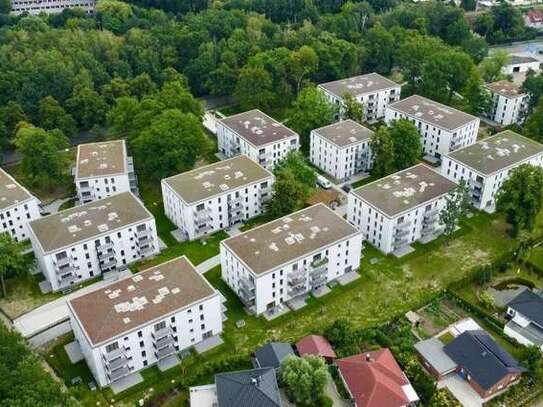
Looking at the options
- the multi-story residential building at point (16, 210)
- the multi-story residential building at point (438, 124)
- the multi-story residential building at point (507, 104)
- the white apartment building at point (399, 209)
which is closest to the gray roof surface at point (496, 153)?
the multi-story residential building at point (438, 124)

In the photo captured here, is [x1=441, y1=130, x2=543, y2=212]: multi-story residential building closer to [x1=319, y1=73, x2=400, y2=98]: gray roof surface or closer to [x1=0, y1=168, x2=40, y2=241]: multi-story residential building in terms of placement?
[x1=319, y1=73, x2=400, y2=98]: gray roof surface

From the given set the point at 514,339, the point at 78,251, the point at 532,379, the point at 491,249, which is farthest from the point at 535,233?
the point at 78,251

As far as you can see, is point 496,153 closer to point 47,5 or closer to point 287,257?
point 287,257

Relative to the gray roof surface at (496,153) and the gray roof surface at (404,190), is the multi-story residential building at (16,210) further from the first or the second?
the gray roof surface at (496,153)

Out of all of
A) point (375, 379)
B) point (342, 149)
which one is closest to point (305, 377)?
point (375, 379)

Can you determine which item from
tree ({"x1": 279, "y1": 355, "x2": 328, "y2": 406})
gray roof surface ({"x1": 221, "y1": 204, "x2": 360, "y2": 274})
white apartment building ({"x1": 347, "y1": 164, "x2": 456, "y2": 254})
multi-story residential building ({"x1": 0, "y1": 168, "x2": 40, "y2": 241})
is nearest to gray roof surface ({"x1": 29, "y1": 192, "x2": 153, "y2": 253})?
multi-story residential building ({"x1": 0, "y1": 168, "x2": 40, "y2": 241})

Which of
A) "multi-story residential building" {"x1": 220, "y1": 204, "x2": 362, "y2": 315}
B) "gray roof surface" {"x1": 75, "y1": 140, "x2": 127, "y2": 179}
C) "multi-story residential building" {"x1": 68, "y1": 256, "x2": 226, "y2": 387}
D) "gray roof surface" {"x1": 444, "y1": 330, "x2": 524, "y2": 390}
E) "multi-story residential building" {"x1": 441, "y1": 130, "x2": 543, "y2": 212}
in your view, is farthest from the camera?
"gray roof surface" {"x1": 75, "y1": 140, "x2": 127, "y2": 179}
